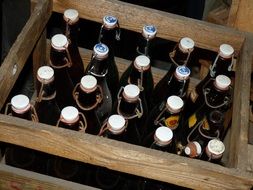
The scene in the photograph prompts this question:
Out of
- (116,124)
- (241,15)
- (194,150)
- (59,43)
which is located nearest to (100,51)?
(59,43)

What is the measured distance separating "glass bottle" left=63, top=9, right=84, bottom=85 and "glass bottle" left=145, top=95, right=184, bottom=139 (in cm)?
23

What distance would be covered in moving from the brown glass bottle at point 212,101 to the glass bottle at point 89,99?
242 mm

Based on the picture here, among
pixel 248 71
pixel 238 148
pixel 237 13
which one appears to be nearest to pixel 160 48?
pixel 237 13

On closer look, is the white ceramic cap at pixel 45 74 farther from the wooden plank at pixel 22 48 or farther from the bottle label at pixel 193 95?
the bottle label at pixel 193 95

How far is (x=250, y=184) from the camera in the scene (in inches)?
29.7

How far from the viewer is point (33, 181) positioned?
3.01 ft

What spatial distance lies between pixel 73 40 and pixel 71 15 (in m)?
0.11

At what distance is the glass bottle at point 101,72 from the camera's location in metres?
0.94

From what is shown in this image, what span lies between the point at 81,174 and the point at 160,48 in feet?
3.22

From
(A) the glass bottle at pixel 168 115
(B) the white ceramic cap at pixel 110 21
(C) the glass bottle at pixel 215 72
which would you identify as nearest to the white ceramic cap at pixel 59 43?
(B) the white ceramic cap at pixel 110 21

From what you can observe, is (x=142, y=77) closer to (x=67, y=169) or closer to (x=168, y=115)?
(x=168, y=115)

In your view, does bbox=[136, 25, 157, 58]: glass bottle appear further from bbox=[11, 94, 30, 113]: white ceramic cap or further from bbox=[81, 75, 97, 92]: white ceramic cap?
bbox=[11, 94, 30, 113]: white ceramic cap

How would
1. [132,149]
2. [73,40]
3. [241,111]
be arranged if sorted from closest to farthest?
1. [132,149]
2. [241,111]
3. [73,40]

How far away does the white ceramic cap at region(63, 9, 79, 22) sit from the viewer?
100cm
